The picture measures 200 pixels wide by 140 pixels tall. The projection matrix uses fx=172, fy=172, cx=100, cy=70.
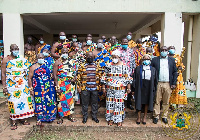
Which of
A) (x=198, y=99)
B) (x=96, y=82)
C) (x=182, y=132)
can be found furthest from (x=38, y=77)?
(x=198, y=99)

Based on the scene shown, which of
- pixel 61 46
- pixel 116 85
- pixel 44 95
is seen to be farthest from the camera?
pixel 61 46

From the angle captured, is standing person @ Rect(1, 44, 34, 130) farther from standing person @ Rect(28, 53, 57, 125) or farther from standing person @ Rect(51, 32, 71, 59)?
standing person @ Rect(51, 32, 71, 59)

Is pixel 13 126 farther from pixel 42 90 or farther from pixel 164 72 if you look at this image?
pixel 164 72

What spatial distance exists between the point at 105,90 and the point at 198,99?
375 centimetres

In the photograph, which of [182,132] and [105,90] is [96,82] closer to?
[105,90]

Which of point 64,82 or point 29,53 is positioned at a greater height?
point 29,53

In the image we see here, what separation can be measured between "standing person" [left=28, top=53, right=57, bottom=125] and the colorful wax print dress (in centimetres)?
127

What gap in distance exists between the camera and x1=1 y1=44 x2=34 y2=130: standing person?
12.6ft

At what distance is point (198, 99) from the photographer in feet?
19.5

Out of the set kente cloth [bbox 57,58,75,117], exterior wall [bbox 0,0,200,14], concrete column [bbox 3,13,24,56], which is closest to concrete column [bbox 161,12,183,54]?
exterior wall [bbox 0,0,200,14]

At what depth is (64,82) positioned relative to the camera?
13.3 ft

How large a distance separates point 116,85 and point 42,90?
5.58 ft

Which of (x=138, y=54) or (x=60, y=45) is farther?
(x=138, y=54)

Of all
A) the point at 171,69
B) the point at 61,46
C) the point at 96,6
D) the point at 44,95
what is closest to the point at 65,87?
the point at 44,95
